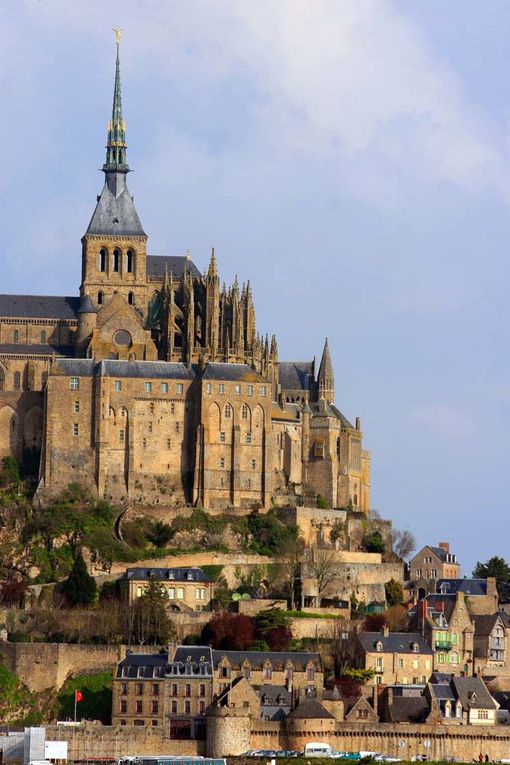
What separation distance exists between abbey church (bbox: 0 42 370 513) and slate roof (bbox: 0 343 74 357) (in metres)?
0.09

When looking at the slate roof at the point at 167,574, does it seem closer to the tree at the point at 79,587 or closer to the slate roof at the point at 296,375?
the tree at the point at 79,587

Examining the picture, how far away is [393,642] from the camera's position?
104 m

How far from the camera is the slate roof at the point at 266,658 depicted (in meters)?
100

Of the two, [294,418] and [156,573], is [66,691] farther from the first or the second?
[294,418]

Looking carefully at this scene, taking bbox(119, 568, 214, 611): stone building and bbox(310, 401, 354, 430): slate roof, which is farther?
bbox(310, 401, 354, 430): slate roof

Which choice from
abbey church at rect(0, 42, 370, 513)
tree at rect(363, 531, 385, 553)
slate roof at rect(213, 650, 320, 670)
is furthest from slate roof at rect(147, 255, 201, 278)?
slate roof at rect(213, 650, 320, 670)

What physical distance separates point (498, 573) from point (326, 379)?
13.3m

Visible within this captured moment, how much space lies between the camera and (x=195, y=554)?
113188 millimetres

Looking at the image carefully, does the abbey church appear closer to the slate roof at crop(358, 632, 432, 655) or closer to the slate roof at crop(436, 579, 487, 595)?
the slate roof at crop(436, 579, 487, 595)

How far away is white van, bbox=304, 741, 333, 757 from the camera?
3794 inches

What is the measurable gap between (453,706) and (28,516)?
24.2m

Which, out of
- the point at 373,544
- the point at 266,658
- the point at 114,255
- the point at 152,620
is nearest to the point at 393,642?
the point at 266,658

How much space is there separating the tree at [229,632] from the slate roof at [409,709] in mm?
7310

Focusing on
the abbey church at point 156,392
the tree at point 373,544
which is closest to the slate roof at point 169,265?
the abbey church at point 156,392
